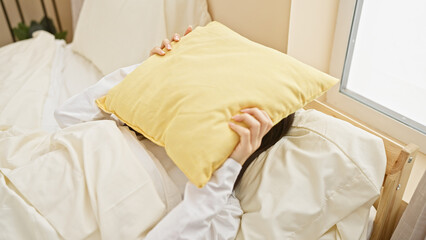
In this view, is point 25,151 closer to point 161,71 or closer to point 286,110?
point 161,71

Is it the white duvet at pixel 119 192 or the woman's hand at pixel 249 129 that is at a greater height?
the woman's hand at pixel 249 129

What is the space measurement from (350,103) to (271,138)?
47 centimetres

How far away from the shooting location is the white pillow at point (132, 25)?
1377mm

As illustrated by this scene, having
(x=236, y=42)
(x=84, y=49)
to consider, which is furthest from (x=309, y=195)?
(x=84, y=49)

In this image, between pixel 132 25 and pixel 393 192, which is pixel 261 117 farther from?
pixel 132 25

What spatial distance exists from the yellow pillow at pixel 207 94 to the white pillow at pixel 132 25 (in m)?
0.49

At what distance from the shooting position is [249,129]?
2.48 ft

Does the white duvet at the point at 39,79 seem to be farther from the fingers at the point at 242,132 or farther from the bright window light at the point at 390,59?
the bright window light at the point at 390,59

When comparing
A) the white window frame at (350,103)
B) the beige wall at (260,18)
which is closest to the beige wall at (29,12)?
the beige wall at (260,18)

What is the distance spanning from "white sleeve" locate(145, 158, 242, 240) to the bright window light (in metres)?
0.62

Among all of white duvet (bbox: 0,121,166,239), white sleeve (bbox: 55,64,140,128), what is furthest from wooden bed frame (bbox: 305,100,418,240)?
white sleeve (bbox: 55,64,140,128)

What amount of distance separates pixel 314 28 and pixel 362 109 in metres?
0.31

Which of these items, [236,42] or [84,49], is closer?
[236,42]

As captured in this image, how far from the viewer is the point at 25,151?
0.93 meters
